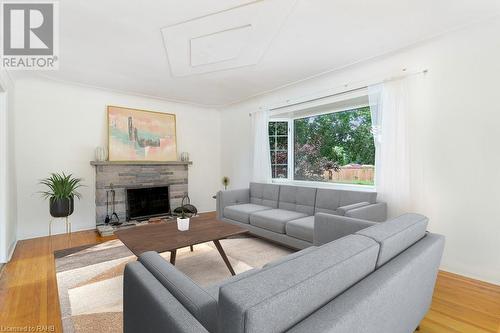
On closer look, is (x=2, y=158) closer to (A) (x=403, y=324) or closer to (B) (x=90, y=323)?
(B) (x=90, y=323)

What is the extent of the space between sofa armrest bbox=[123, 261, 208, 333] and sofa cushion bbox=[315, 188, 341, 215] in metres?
2.60

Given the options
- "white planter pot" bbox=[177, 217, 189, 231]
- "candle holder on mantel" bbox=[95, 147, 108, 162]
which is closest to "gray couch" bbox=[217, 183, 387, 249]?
"white planter pot" bbox=[177, 217, 189, 231]

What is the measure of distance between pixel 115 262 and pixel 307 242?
2.25 meters

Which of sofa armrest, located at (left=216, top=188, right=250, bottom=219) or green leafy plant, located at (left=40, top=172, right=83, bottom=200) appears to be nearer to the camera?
green leafy plant, located at (left=40, top=172, right=83, bottom=200)

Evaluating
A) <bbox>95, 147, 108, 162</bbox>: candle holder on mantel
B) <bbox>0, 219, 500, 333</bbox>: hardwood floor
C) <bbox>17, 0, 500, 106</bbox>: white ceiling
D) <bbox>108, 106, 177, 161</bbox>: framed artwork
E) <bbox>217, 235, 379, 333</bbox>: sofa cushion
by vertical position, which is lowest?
<bbox>0, 219, 500, 333</bbox>: hardwood floor

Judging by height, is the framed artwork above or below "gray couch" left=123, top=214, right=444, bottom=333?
above

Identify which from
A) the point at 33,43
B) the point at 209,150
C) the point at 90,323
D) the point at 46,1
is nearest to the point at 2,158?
the point at 33,43

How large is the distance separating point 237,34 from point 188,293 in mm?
2525

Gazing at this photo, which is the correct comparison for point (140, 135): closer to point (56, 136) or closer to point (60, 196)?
point (56, 136)

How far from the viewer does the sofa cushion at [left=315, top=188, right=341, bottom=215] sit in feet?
10.7

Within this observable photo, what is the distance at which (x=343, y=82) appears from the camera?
3.55 meters

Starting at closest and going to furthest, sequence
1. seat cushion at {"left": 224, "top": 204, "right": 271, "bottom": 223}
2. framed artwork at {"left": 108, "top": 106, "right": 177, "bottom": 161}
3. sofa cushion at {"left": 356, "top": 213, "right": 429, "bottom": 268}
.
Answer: sofa cushion at {"left": 356, "top": 213, "right": 429, "bottom": 268}, seat cushion at {"left": 224, "top": 204, "right": 271, "bottom": 223}, framed artwork at {"left": 108, "top": 106, "right": 177, "bottom": 161}

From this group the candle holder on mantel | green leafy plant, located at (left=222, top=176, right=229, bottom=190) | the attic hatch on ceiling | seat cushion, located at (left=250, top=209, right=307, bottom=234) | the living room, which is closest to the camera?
the living room

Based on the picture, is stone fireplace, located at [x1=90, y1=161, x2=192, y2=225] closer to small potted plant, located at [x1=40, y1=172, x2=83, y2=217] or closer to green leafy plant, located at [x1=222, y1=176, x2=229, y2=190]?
small potted plant, located at [x1=40, y1=172, x2=83, y2=217]
